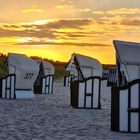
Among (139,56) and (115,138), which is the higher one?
(139,56)

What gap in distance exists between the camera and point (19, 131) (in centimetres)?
1276

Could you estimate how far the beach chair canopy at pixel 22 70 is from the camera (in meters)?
27.1

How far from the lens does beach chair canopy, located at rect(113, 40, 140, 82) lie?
535 inches

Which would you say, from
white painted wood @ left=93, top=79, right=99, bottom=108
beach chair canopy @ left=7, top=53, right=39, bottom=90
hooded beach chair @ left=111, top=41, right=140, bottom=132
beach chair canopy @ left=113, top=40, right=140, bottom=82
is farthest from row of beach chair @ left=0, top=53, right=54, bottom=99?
hooded beach chair @ left=111, top=41, right=140, bottom=132

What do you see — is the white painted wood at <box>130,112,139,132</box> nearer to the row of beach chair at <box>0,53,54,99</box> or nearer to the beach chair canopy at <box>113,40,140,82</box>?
the beach chair canopy at <box>113,40,140,82</box>

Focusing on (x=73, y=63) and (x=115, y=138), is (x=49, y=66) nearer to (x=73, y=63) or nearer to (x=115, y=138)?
(x=73, y=63)

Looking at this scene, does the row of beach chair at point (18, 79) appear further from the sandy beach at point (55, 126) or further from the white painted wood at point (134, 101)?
the white painted wood at point (134, 101)

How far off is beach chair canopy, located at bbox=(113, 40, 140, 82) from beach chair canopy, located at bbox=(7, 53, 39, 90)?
44.6 ft

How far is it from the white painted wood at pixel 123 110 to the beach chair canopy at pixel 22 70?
14474 mm

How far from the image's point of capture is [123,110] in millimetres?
12945

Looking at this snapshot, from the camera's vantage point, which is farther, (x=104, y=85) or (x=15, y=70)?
(x=104, y=85)

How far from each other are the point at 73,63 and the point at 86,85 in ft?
40.9

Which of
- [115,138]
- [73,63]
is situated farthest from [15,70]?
[115,138]

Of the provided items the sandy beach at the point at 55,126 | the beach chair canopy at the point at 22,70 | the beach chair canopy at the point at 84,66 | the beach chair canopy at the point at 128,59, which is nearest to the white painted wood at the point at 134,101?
the sandy beach at the point at 55,126
